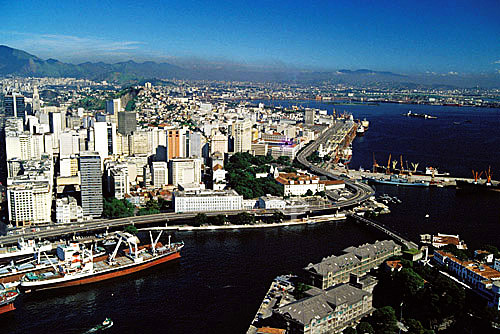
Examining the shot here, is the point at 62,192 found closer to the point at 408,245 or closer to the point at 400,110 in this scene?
the point at 408,245

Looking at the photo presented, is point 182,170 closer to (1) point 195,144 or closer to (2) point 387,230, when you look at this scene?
(1) point 195,144

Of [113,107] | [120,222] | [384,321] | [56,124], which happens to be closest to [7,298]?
[120,222]

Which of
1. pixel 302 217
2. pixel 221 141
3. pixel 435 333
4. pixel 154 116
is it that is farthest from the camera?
pixel 154 116

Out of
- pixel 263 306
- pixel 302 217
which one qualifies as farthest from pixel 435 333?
pixel 302 217

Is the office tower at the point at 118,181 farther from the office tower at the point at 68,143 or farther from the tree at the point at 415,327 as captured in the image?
the tree at the point at 415,327

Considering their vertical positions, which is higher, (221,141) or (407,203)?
(221,141)

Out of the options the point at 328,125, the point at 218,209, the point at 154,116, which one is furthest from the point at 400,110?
the point at 218,209

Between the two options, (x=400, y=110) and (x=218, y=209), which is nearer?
(x=218, y=209)

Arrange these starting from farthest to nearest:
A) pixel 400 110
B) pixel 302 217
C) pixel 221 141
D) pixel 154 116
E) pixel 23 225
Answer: pixel 400 110, pixel 154 116, pixel 221 141, pixel 302 217, pixel 23 225
